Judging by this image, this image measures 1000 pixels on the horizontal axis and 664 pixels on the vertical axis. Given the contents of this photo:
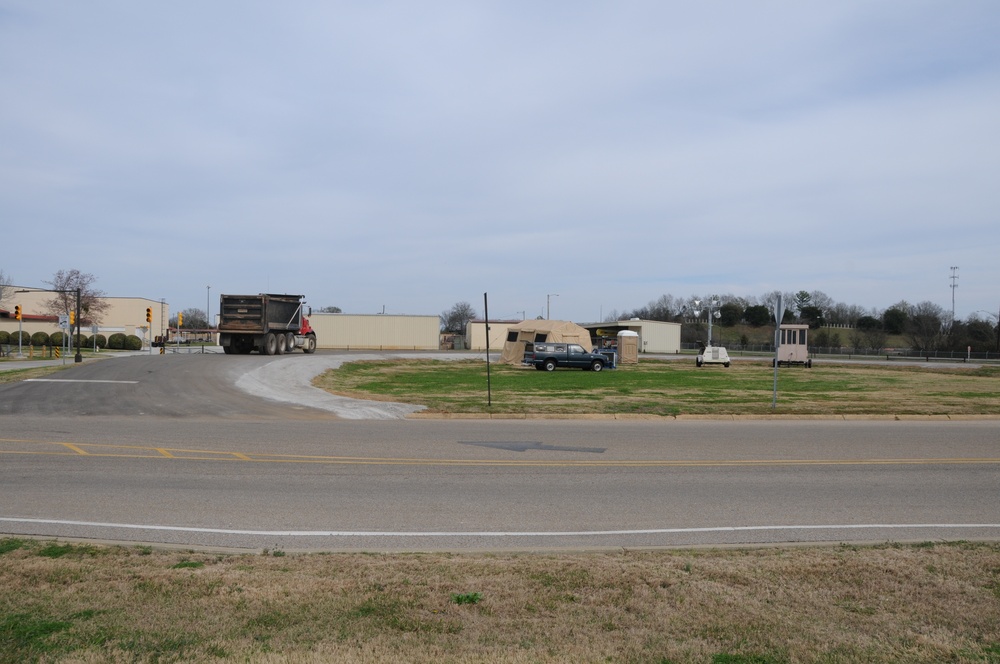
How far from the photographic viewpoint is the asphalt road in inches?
312

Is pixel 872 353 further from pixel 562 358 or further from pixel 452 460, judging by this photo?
pixel 452 460

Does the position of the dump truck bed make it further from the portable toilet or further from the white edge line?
the white edge line

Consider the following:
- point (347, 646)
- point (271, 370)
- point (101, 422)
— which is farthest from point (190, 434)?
point (271, 370)

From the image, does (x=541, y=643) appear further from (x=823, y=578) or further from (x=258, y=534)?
(x=258, y=534)

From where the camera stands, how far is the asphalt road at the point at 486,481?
7.92 m

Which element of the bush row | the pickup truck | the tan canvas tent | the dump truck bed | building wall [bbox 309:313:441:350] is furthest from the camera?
building wall [bbox 309:313:441:350]

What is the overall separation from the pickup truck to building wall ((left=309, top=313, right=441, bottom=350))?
32719mm

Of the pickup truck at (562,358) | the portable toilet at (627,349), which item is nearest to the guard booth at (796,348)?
the portable toilet at (627,349)

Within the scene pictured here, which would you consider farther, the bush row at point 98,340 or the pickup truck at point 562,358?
the bush row at point 98,340

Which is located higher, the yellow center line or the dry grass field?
the dry grass field

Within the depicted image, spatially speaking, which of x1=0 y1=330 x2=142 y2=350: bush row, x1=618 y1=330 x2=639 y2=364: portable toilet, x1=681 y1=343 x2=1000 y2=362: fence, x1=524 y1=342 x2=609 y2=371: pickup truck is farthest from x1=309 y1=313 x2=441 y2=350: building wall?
x1=681 y1=343 x2=1000 y2=362: fence

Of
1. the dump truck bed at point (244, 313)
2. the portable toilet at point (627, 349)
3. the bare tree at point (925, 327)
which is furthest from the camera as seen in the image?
the bare tree at point (925, 327)

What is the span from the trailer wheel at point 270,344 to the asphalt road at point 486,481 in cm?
2384

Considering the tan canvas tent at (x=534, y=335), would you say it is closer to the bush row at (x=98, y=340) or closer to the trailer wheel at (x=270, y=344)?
the trailer wheel at (x=270, y=344)
